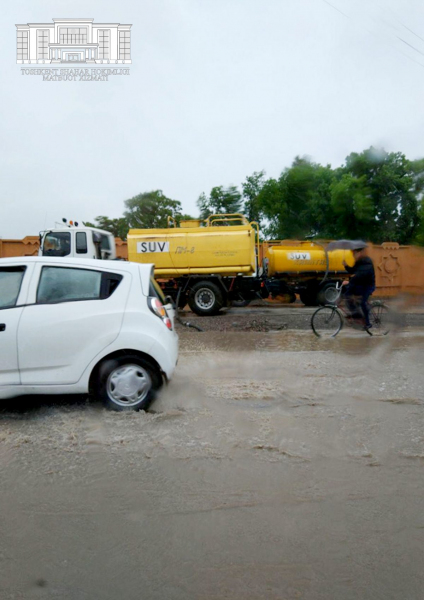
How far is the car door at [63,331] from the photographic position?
4938 millimetres

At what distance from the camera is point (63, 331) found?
4.96 m

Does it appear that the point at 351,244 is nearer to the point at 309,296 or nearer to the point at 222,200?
the point at 309,296

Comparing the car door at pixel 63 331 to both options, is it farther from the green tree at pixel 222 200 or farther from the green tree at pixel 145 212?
the green tree at pixel 145 212

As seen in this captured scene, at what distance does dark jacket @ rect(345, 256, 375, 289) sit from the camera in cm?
1001

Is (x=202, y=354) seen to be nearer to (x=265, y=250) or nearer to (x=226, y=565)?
(x=226, y=565)

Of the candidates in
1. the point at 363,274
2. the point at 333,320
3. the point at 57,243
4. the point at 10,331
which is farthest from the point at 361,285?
the point at 57,243

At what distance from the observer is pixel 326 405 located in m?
5.54

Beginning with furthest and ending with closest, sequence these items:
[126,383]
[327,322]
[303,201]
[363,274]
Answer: [303,201] → [327,322] → [363,274] → [126,383]

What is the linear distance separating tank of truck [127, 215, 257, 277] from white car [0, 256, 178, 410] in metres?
10.4

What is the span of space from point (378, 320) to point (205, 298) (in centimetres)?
599

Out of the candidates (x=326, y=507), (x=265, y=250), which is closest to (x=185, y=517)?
(x=326, y=507)

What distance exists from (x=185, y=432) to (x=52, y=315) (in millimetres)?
1600

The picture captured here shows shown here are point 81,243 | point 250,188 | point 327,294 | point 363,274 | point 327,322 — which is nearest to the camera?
point 363,274

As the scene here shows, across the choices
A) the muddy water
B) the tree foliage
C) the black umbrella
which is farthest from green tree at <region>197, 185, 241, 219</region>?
the muddy water
